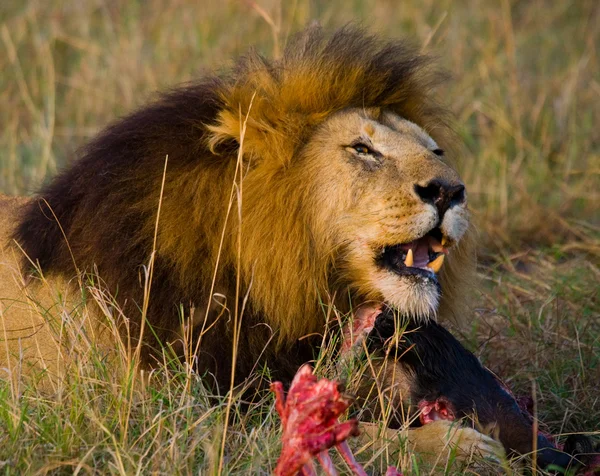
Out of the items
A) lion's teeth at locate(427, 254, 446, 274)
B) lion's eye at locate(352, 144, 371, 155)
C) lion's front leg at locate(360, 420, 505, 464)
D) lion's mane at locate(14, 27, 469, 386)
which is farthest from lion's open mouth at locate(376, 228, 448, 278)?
lion's front leg at locate(360, 420, 505, 464)

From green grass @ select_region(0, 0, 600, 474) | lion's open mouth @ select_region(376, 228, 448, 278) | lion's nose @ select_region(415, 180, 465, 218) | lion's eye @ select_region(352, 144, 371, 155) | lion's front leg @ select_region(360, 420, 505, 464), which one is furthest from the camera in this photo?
lion's eye @ select_region(352, 144, 371, 155)

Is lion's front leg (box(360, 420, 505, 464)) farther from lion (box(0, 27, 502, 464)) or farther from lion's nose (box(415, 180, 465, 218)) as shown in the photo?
lion's nose (box(415, 180, 465, 218))

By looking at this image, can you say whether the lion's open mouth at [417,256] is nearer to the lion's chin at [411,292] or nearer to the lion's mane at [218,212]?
the lion's chin at [411,292]

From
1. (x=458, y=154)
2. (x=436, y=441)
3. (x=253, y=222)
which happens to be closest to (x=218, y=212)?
(x=253, y=222)

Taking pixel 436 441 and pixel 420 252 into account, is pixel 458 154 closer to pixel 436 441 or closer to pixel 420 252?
pixel 420 252

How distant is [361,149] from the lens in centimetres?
329

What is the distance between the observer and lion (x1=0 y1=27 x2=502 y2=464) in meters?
3.10

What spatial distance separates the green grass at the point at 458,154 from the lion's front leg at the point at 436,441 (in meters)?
0.07

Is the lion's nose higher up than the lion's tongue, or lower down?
higher up

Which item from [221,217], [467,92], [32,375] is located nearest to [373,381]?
[221,217]

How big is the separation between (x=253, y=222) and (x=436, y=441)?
2.99 ft

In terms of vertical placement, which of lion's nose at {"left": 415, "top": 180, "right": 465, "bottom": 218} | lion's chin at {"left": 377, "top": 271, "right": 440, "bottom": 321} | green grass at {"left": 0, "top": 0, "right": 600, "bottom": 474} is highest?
lion's nose at {"left": 415, "top": 180, "right": 465, "bottom": 218}

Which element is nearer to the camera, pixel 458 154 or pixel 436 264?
pixel 436 264

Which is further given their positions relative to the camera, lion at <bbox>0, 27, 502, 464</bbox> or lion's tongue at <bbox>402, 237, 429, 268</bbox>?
lion's tongue at <bbox>402, 237, 429, 268</bbox>
